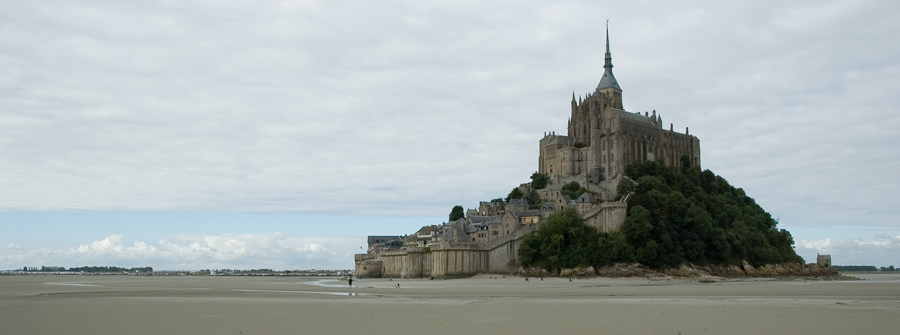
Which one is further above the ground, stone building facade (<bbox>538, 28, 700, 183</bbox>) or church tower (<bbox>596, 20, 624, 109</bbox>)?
church tower (<bbox>596, 20, 624, 109</bbox>)

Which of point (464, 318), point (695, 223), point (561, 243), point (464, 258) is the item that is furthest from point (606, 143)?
point (464, 318)

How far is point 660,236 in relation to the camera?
8569 centimetres

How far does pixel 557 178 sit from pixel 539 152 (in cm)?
1090

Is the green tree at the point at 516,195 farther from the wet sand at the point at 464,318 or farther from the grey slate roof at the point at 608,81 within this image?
the wet sand at the point at 464,318

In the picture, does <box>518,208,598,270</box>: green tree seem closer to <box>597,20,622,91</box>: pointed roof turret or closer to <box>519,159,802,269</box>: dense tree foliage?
<box>519,159,802,269</box>: dense tree foliage

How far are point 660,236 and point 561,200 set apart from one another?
1569 centimetres

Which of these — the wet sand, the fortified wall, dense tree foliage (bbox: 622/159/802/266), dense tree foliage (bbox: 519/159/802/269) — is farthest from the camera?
the fortified wall

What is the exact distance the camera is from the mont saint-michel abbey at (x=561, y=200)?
292 feet

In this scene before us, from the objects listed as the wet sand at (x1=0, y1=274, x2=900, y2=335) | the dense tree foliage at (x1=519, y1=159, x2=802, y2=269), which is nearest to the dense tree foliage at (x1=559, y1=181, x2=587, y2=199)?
the dense tree foliage at (x1=519, y1=159, x2=802, y2=269)

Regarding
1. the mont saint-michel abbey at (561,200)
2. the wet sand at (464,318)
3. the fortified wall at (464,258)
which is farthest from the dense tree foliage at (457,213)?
the wet sand at (464,318)

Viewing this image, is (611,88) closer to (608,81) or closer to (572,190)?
(608,81)

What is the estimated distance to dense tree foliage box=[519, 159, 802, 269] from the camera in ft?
276

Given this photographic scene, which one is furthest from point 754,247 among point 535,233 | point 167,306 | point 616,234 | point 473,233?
point 167,306

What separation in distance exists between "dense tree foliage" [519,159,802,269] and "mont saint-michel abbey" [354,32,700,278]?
255cm
